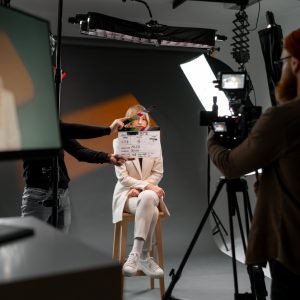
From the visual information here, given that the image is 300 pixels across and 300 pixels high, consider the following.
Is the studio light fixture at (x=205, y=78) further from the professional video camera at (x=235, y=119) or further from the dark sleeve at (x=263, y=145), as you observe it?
the dark sleeve at (x=263, y=145)

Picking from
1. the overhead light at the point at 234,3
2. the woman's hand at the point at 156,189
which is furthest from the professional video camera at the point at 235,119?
the overhead light at the point at 234,3

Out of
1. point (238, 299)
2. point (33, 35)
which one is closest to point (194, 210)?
point (238, 299)

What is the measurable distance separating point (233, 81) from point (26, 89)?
4.20 ft

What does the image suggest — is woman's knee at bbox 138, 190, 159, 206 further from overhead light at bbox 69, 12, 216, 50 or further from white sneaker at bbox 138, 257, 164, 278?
overhead light at bbox 69, 12, 216, 50

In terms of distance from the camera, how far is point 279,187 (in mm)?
1233

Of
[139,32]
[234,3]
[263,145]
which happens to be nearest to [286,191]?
[263,145]

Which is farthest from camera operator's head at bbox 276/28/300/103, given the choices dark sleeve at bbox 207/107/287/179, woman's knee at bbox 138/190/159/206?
woman's knee at bbox 138/190/159/206

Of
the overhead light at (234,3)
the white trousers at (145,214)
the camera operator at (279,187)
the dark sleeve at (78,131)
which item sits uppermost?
the overhead light at (234,3)

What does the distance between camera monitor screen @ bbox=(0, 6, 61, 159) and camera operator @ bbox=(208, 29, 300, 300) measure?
2.02 ft

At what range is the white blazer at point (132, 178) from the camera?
320 cm

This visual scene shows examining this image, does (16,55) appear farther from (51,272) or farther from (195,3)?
(195,3)

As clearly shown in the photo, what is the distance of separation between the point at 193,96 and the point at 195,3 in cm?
103

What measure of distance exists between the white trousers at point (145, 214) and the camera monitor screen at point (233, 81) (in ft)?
4.44

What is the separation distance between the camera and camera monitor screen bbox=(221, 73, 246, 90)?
6.31ft
